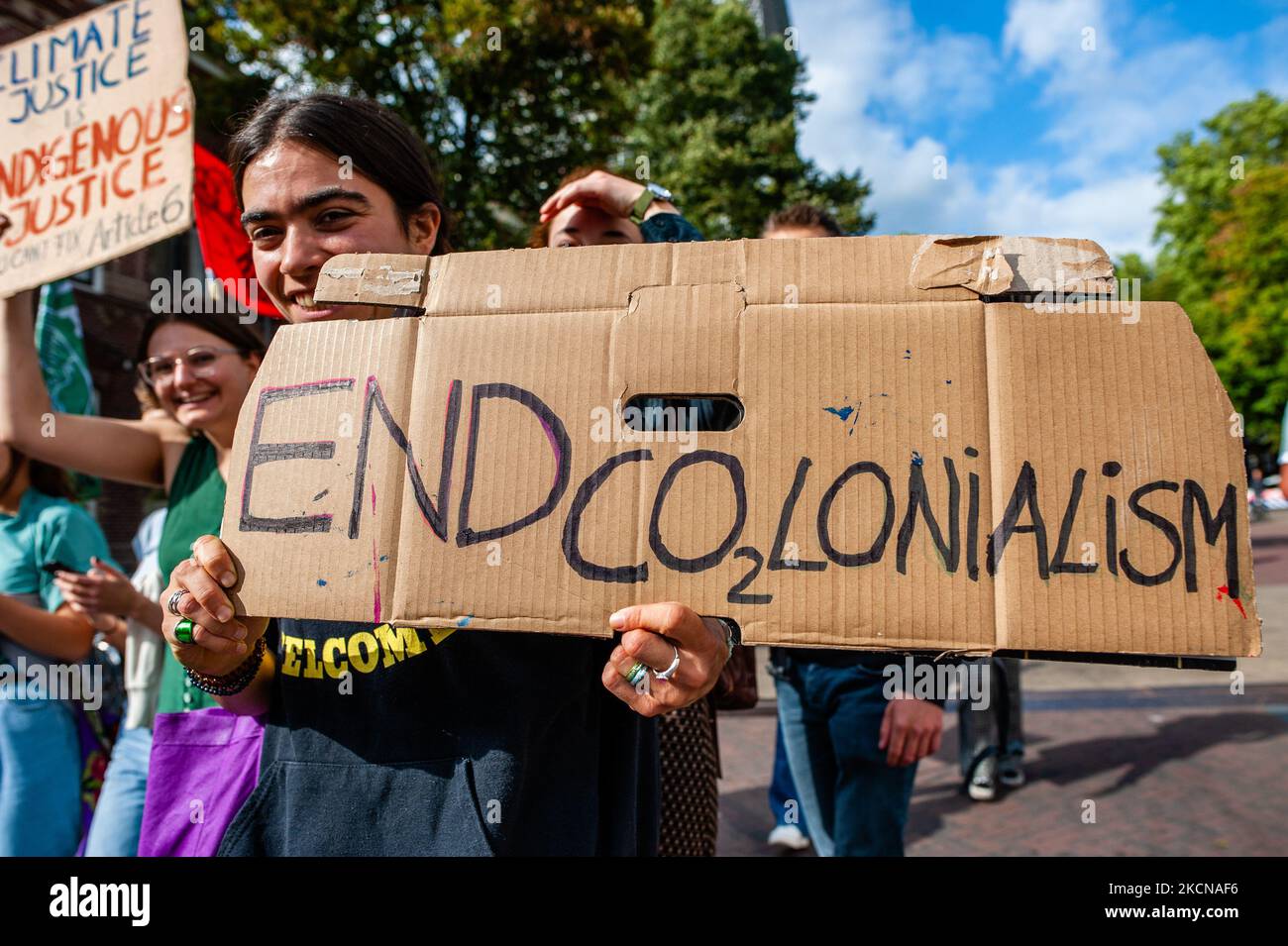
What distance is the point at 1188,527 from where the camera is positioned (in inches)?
37.5

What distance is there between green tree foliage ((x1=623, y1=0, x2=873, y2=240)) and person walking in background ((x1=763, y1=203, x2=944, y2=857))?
14231 millimetres

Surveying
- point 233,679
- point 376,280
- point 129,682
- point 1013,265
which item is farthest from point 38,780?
point 1013,265

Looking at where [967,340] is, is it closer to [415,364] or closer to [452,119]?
[415,364]

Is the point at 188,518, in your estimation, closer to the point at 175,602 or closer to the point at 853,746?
the point at 175,602

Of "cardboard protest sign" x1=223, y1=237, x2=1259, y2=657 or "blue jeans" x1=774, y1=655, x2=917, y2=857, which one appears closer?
"cardboard protest sign" x1=223, y1=237, x2=1259, y2=657

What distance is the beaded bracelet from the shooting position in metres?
1.29

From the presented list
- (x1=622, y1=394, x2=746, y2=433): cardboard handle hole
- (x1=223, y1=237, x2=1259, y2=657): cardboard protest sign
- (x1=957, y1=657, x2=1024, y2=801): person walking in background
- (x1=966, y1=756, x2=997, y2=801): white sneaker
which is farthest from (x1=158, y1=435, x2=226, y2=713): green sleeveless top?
(x1=966, y1=756, x2=997, y2=801): white sneaker

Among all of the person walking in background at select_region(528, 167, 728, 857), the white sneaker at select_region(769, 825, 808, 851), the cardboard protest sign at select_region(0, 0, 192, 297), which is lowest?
the white sneaker at select_region(769, 825, 808, 851)

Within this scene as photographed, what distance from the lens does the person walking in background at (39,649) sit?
7.79 feet

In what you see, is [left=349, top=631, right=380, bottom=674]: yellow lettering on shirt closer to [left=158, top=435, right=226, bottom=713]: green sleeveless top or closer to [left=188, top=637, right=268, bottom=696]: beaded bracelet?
[left=188, top=637, right=268, bottom=696]: beaded bracelet

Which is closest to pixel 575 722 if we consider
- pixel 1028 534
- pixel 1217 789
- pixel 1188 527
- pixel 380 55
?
pixel 1028 534

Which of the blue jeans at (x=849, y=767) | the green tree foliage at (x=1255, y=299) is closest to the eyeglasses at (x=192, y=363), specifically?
the blue jeans at (x=849, y=767)

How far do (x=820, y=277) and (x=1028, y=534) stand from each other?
419 mm
